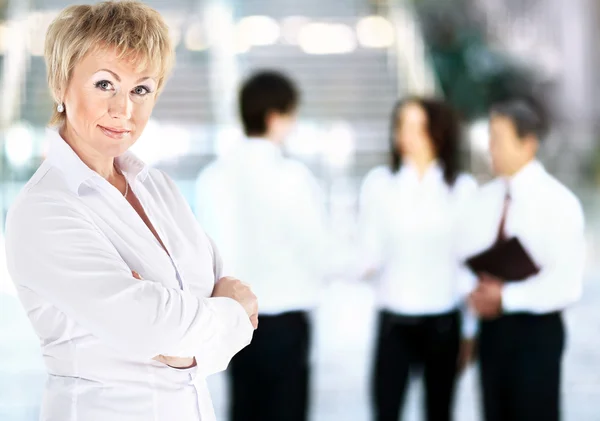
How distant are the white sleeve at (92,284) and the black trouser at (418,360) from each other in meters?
2.05

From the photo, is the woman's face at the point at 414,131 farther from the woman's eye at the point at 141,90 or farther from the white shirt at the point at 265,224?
the woman's eye at the point at 141,90

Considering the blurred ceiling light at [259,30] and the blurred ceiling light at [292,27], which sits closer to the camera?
the blurred ceiling light at [259,30]

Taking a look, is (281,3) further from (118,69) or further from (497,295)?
(118,69)

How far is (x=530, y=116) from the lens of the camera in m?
3.02

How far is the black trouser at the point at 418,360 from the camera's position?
3252mm

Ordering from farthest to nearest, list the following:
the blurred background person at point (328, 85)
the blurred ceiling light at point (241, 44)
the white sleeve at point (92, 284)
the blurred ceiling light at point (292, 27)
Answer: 1. the blurred ceiling light at point (292, 27)
2. the blurred ceiling light at point (241, 44)
3. the blurred background person at point (328, 85)
4. the white sleeve at point (92, 284)

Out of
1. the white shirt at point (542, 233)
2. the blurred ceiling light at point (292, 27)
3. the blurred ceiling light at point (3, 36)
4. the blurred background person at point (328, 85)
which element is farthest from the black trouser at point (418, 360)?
the blurred ceiling light at point (292, 27)

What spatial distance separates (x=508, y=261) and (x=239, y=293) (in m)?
1.64

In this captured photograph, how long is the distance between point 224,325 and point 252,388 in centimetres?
194

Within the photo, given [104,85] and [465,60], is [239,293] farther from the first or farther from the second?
[465,60]

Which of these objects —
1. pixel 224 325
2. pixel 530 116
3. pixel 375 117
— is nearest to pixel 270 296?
pixel 530 116

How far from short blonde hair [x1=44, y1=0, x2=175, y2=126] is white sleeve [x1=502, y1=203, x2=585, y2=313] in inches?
69.7

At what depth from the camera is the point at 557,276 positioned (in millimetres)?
2811

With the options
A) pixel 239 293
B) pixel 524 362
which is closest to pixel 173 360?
pixel 239 293
